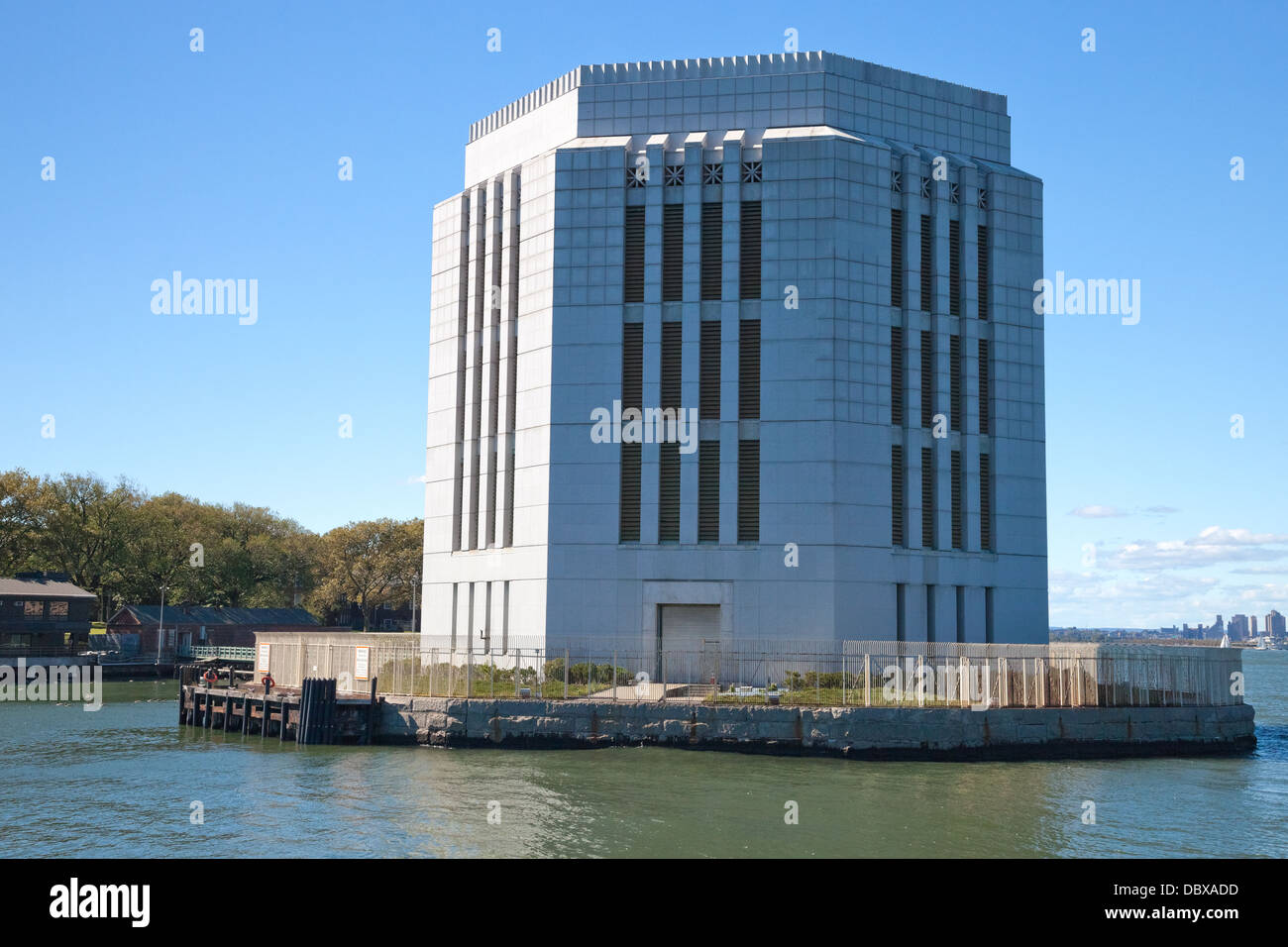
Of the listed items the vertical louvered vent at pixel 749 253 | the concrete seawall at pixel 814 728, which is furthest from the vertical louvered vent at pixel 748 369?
the concrete seawall at pixel 814 728

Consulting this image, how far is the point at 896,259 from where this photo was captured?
64.7m

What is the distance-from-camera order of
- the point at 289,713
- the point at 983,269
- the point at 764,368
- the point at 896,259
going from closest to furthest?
1. the point at 289,713
2. the point at 764,368
3. the point at 896,259
4. the point at 983,269

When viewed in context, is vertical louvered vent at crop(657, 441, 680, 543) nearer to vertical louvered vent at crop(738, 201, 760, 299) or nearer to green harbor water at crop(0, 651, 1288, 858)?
vertical louvered vent at crop(738, 201, 760, 299)

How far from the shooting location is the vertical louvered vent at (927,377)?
64.8m

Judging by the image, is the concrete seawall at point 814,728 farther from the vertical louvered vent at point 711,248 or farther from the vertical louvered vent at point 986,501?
the vertical louvered vent at point 711,248

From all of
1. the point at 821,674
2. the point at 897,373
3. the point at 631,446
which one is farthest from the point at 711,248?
the point at 821,674

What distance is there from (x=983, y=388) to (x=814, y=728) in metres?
26.0

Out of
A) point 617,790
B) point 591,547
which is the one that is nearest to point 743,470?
point 591,547

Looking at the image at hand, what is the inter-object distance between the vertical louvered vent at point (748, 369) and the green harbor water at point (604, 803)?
20059 mm

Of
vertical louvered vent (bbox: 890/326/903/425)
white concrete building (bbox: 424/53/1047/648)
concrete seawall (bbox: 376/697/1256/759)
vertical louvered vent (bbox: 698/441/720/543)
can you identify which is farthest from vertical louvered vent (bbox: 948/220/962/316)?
concrete seawall (bbox: 376/697/1256/759)

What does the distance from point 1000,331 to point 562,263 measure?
2372 centimetres

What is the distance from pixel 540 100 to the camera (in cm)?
7150

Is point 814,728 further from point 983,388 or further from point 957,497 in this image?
point 983,388
